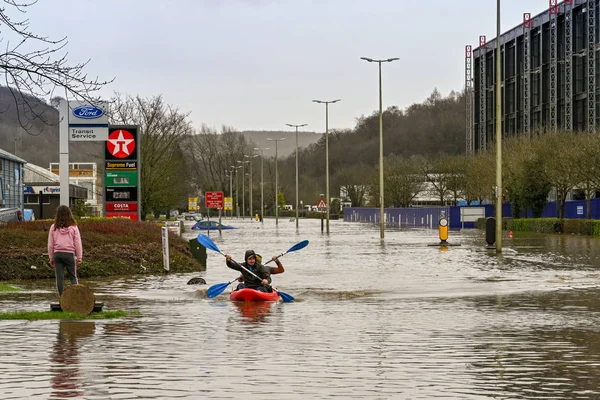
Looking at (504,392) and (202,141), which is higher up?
(202,141)

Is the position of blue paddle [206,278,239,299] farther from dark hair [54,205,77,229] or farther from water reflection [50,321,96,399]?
water reflection [50,321,96,399]

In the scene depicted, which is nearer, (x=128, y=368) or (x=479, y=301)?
(x=128, y=368)

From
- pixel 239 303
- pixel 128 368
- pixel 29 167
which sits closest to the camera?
pixel 128 368

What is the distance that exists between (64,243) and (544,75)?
8421 centimetres

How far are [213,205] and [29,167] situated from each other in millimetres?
44620

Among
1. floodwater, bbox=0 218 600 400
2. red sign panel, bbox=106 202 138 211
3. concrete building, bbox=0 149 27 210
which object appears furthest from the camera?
concrete building, bbox=0 149 27 210

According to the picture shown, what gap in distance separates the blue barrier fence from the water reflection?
59.3 m

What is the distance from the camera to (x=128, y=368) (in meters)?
10.3

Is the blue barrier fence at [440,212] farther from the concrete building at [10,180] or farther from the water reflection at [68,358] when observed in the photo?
the water reflection at [68,358]

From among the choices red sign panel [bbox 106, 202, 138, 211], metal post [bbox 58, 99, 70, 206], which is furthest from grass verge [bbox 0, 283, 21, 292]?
red sign panel [bbox 106, 202, 138, 211]

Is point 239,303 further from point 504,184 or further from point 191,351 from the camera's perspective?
point 504,184

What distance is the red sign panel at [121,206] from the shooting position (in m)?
42.0

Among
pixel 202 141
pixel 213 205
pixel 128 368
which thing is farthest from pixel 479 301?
pixel 202 141

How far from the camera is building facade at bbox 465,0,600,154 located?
276 feet
